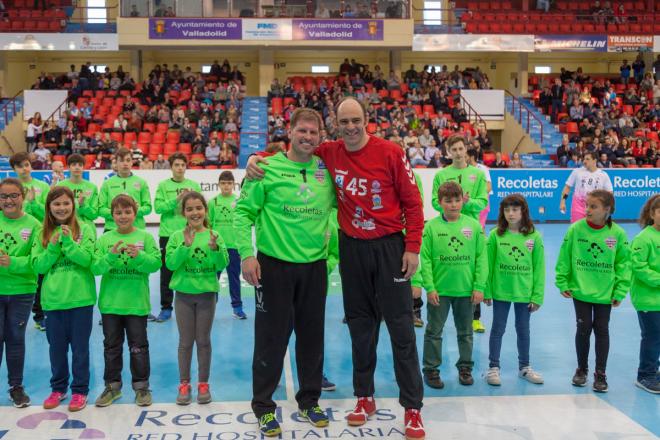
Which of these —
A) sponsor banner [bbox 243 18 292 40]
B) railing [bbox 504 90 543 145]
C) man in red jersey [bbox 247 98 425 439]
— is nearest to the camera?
man in red jersey [bbox 247 98 425 439]

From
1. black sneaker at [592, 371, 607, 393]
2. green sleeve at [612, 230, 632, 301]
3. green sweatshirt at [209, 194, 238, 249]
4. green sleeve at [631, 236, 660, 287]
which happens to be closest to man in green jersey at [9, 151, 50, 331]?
green sweatshirt at [209, 194, 238, 249]

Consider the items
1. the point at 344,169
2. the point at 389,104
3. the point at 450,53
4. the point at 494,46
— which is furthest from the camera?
the point at 450,53

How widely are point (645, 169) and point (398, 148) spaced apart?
13723 millimetres

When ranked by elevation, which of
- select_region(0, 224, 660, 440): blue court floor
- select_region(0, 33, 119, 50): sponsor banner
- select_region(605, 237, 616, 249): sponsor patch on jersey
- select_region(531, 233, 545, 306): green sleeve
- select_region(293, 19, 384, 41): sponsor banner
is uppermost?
select_region(293, 19, 384, 41): sponsor banner

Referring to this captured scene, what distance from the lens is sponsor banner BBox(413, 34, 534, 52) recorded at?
24469mm

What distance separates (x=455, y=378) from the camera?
5.76 meters

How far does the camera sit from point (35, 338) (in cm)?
697

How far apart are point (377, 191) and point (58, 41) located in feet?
74.3

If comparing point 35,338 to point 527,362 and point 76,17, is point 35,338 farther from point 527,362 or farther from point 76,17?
point 76,17

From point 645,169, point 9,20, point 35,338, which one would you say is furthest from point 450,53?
point 35,338

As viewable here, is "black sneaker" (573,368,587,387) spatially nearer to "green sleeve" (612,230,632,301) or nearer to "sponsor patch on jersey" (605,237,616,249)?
"green sleeve" (612,230,632,301)

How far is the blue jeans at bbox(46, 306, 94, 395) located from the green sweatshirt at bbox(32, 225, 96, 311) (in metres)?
0.08

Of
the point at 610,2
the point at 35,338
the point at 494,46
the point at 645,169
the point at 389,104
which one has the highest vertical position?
the point at 610,2

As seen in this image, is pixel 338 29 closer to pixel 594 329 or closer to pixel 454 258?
pixel 454 258
